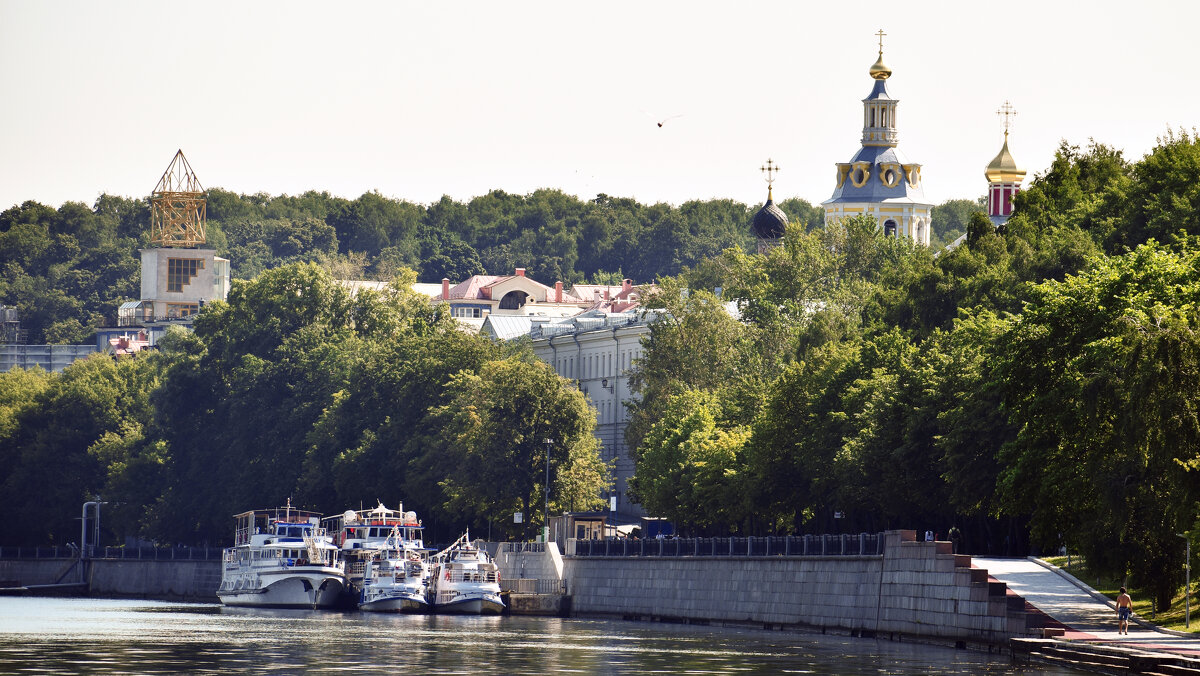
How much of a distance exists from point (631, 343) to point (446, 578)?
2027 inches

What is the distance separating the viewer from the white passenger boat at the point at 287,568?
122m

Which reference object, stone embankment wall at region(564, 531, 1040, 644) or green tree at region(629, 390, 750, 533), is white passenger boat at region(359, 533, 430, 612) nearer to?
stone embankment wall at region(564, 531, 1040, 644)

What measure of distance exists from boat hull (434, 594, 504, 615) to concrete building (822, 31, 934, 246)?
72920mm

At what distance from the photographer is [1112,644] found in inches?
2292

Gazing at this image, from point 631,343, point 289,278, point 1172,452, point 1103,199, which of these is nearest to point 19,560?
point 289,278

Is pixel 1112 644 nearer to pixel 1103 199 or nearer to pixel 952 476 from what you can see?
pixel 952 476

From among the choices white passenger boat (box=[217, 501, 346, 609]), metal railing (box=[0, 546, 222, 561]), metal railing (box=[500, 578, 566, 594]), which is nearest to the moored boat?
metal railing (box=[500, 578, 566, 594])

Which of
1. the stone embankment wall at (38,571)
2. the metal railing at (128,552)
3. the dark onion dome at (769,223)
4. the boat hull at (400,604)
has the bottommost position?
the stone embankment wall at (38,571)

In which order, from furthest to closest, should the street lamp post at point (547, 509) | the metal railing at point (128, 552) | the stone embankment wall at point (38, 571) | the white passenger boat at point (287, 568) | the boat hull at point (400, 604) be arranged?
the stone embankment wall at point (38, 571), the metal railing at point (128, 552), the white passenger boat at point (287, 568), the street lamp post at point (547, 509), the boat hull at point (400, 604)

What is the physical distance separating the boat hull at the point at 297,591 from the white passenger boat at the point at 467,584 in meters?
8.84

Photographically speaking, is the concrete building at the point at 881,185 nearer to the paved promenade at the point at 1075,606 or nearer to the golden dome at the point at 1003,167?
the golden dome at the point at 1003,167

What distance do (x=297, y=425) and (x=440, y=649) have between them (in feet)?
246

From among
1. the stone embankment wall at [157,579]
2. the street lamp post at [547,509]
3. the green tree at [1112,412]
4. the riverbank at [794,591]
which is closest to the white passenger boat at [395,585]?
the riverbank at [794,591]

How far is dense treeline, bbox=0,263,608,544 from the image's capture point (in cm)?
12275
